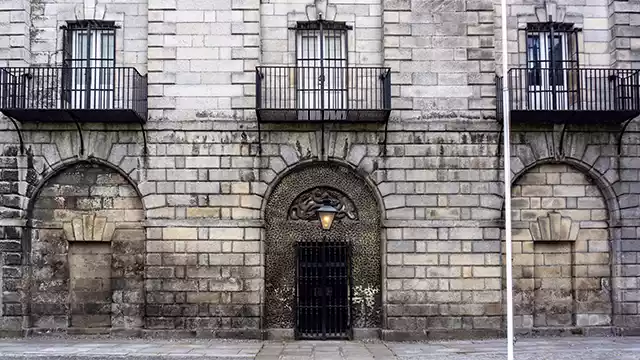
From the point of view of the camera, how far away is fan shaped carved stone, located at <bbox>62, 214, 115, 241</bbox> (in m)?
15.5

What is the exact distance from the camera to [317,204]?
1577 centimetres

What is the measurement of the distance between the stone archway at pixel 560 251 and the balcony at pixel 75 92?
359 inches

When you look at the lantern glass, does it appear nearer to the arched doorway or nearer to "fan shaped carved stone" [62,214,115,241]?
the arched doorway

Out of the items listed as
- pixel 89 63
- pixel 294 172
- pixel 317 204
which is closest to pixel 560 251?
pixel 317 204

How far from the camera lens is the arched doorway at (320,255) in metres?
15.5

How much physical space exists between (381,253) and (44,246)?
25.4 ft

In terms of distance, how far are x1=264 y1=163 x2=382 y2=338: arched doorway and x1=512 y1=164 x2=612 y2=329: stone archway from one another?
11.2ft

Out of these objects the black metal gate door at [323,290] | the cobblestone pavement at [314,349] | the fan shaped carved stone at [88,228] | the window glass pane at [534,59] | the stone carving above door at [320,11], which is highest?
the stone carving above door at [320,11]

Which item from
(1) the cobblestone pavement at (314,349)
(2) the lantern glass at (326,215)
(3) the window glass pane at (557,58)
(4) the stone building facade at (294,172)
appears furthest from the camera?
(3) the window glass pane at (557,58)

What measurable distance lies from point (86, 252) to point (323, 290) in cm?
555

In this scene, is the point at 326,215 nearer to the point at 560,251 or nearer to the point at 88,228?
the point at 88,228

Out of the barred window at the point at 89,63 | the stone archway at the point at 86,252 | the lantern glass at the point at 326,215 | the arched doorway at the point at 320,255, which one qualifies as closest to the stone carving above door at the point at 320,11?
the arched doorway at the point at 320,255

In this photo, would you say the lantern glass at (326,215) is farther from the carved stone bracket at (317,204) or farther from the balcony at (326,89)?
the balcony at (326,89)

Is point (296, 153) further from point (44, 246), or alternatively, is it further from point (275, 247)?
point (44, 246)
